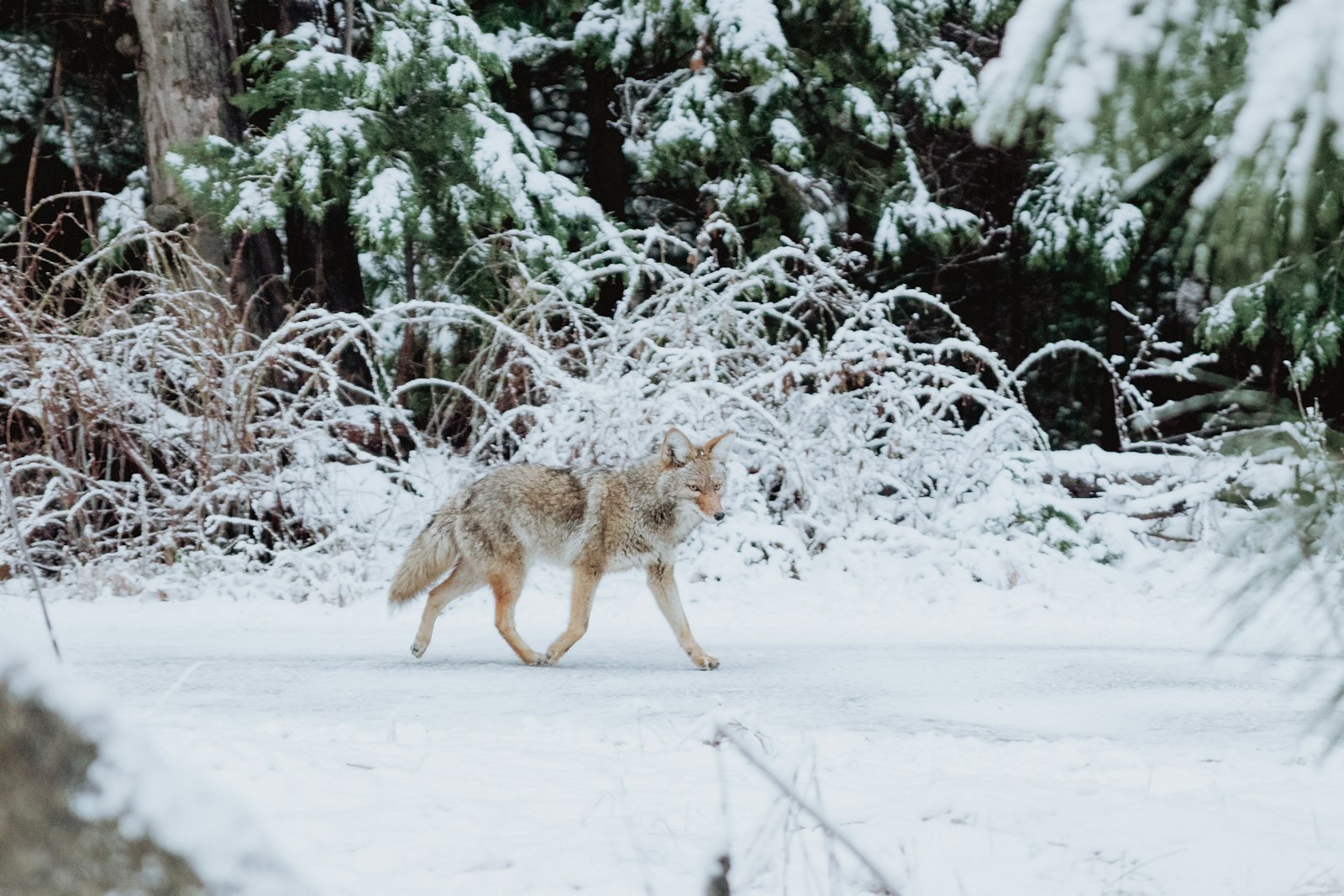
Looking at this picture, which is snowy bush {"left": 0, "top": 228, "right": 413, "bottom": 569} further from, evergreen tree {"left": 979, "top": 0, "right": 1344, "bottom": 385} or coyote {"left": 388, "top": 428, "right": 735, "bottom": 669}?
evergreen tree {"left": 979, "top": 0, "right": 1344, "bottom": 385}

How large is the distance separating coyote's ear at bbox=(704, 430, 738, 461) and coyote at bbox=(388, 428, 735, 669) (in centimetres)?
2

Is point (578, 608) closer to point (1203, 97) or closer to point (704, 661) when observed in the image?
point (704, 661)

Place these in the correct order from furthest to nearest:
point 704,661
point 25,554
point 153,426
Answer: point 153,426 < point 704,661 < point 25,554

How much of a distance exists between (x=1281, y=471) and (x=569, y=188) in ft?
36.3

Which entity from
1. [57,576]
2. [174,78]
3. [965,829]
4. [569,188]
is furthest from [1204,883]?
[174,78]

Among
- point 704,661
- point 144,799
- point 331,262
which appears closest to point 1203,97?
point 144,799

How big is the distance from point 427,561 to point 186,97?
308 inches

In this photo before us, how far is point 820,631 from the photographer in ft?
28.6

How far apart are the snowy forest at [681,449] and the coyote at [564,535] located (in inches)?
2.1

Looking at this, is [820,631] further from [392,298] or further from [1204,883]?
[392,298]

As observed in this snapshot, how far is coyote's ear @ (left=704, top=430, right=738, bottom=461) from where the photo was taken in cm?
752

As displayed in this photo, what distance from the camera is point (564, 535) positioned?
7.34 m

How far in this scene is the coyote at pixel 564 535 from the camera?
7.14 metres

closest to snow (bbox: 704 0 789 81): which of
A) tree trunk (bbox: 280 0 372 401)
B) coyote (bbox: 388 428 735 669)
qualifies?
tree trunk (bbox: 280 0 372 401)
